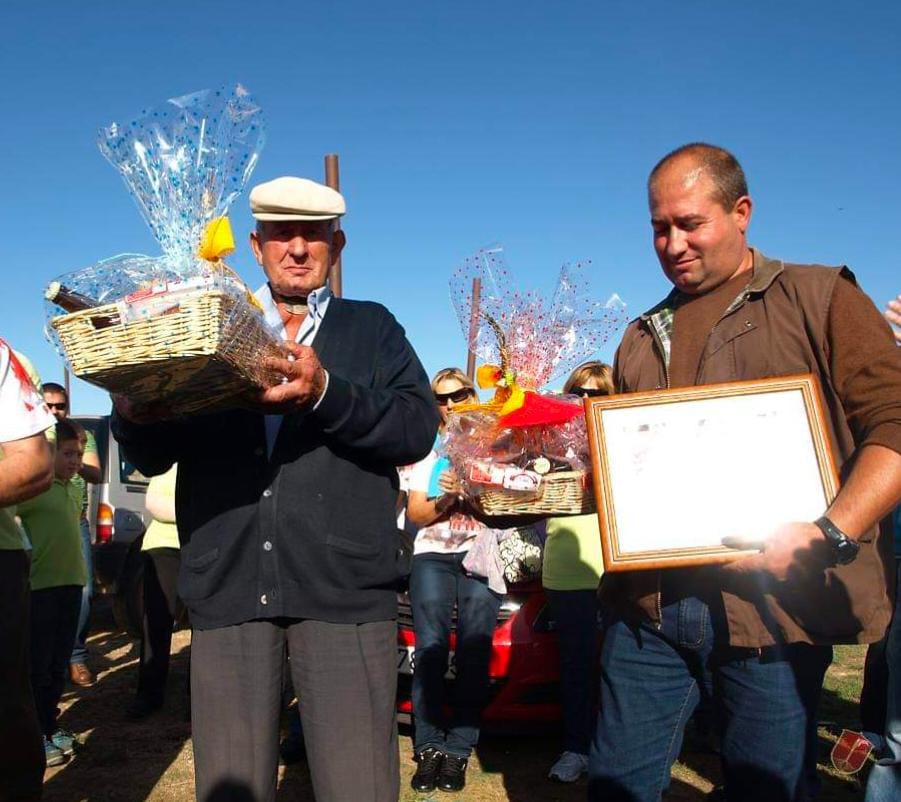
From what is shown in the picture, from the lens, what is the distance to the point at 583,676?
4676mm

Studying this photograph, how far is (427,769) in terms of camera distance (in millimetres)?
4492

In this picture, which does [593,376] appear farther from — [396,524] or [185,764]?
[185,764]

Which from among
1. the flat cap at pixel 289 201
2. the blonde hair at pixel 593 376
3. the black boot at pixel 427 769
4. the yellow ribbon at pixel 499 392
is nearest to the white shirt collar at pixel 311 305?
the flat cap at pixel 289 201

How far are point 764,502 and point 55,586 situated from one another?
171 inches

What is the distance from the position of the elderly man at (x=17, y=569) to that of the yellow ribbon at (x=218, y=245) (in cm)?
92

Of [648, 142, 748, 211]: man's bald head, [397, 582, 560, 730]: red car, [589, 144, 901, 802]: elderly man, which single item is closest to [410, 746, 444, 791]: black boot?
[397, 582, 560, 730]: red car

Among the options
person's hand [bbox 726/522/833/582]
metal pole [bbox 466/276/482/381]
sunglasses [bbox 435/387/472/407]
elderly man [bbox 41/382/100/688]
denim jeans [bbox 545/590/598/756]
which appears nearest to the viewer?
person's hand [bbox 726/522/833/582]

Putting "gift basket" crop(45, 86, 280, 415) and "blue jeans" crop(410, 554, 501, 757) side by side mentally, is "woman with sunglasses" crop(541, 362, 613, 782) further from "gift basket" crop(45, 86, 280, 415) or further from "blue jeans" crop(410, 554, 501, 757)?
"gift basket" crop(45, 86, 280, 415)

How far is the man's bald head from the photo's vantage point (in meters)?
2.37

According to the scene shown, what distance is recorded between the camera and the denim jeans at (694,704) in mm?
2256

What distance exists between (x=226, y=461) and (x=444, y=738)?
2876 mm

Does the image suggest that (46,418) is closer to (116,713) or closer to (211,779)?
(211,779)

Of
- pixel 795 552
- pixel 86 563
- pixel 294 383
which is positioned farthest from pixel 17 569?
pixel 86 563

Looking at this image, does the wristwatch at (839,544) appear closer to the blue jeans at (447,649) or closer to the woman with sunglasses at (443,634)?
the woman with sunglasses at (443,634)
